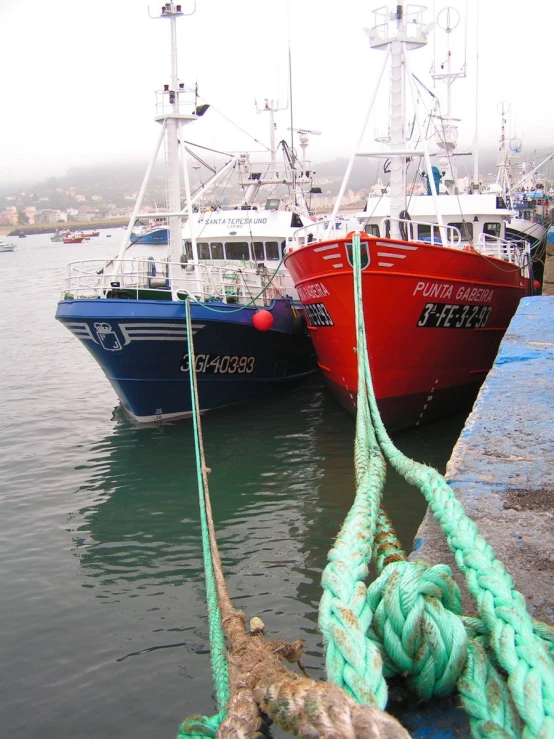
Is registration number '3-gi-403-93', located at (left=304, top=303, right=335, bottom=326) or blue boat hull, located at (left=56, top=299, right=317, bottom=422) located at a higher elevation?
registration number '3-gi-403-93', located at (left=304, top=303, right=335, bottom=326)

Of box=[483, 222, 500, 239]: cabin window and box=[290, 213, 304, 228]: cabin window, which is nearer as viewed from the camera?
box=[483, 222, 500, 239]: cabin window

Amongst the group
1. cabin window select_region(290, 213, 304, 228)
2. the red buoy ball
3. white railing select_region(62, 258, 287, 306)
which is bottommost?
the red buoy ball

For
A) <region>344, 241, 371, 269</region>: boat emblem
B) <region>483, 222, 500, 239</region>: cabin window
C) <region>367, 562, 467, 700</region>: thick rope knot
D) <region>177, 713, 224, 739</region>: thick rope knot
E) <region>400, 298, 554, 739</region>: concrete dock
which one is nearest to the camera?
Answer: <region>367, 562, 467, 700</region>: thick rope knot

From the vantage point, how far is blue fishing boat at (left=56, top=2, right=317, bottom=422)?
10336mm

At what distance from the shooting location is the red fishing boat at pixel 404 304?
9.02 m

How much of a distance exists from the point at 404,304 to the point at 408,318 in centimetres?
25

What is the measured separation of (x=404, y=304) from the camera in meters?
9.15

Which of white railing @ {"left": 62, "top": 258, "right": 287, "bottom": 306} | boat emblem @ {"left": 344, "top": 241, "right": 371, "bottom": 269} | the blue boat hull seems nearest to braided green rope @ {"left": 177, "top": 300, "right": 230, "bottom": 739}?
boat emblem @ {"left": 344, "top": 241, "right": 371, "bottom": 269}

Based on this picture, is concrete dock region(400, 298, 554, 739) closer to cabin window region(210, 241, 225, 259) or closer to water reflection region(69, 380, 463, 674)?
water reflection region(69, 380, 463, 674)

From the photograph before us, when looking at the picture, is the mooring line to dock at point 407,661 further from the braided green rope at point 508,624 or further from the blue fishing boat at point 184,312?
the blue fishing boat at point 184,312

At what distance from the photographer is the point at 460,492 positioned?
9.44 ft

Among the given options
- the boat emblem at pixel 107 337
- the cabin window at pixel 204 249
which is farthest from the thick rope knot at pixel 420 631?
the cabin window at pixel 204 249

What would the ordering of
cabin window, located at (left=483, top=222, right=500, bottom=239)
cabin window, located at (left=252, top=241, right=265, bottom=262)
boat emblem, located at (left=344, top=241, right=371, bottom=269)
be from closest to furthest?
boat emblem, located at (left=344, top=241, right=371, bottom=269) < cabin window, located at (left=483, top=222, right=500, bottom=239) < cabin window, located at (left=252, top=241, right=265, bottom=262)

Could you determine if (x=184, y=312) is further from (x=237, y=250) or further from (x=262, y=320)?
(x=237, y=250)
